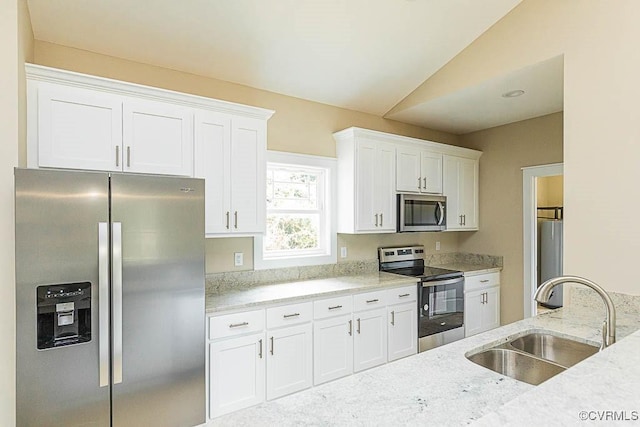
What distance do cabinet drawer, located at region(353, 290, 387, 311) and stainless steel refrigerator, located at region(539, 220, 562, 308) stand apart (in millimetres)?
3197

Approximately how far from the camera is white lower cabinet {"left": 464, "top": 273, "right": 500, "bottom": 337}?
4090 millimetres

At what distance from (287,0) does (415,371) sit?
244cm

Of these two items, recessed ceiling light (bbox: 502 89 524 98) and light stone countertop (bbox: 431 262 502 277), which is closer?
recessed ceiling light (bbox: 502 89 524 98)

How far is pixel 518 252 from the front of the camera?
4.33 metres

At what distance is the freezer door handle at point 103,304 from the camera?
1878 millimetres

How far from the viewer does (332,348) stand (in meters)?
3.01

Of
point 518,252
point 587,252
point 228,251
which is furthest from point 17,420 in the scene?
point 518,252

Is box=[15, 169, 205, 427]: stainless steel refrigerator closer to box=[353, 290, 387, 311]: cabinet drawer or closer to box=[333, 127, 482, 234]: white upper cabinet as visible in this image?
box=[353, 290, 387, 311]: cabinet drawer

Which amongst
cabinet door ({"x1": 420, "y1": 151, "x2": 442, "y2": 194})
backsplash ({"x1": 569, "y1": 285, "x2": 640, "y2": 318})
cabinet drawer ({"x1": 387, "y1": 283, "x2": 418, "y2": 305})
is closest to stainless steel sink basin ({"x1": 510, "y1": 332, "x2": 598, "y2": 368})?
backsplash ({"x1": 569, "y1": 285, "x2": 640, "y2": 318})

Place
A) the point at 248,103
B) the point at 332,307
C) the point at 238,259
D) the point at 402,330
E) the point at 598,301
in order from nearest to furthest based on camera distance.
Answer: the point at 598,301, the point at 332,307, the point at 238,259, the point at 248,103, the point at 402,330

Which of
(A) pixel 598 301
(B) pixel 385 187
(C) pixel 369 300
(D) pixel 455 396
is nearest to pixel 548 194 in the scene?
(B) pixel 385 187

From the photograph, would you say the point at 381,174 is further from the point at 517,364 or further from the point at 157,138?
the point at 517,364

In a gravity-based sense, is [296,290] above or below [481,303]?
above

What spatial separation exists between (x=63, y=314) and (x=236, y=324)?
1030mm
